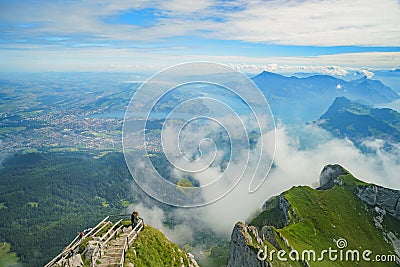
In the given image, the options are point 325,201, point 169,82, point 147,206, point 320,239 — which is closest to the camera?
point 169,82

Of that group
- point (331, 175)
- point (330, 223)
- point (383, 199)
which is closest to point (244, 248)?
point (330, 223)

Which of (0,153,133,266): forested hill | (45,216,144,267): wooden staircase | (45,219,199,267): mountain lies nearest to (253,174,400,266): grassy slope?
(45,219,199,267): mountain

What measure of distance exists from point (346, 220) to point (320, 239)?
457 inches

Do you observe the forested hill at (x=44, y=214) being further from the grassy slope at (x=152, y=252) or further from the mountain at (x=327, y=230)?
the grassy slope at (x=152, y=252)

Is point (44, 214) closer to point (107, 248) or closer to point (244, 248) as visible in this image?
point (244, 248)

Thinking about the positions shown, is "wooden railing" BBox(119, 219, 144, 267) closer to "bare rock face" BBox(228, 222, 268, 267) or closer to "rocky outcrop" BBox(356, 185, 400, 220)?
"bare rock face" BBox(228, 222, 268, 267)

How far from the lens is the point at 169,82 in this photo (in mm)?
16859

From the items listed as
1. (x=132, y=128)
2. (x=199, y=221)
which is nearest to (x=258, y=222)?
(x=132, y=128)

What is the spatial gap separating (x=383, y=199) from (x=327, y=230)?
21369 mm

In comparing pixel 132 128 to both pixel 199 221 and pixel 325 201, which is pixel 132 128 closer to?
pixel 325 201

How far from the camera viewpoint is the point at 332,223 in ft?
203

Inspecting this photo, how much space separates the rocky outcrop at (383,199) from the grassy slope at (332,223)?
2.02m

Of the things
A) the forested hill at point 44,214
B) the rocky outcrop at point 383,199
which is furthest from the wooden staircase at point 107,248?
the forested hill at point 44,214

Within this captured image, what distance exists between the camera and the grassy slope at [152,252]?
19.9 metres
